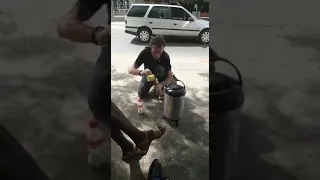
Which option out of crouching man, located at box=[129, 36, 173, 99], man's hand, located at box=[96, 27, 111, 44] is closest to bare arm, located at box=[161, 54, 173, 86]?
crouching man, located at box=[129, 36, 173, 99]

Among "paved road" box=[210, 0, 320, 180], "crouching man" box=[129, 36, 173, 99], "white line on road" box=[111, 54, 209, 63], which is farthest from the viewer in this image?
"crouching man" box=[129, 36, 173, 99]

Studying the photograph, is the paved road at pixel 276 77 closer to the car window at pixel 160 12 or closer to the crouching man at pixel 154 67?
the car window at pixel 160 12

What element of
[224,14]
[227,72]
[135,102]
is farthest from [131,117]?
[224,14]

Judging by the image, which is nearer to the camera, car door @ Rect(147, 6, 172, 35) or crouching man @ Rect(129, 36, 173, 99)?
car door @ Rect(147, 6, 172, 35)

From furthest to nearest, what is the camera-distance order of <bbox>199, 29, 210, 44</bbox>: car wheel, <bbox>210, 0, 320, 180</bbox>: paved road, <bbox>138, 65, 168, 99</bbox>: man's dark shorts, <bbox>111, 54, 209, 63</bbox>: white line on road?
<bbox>138, 65, 168, 99</bbox>: man's dark shorts, <bbox>111, 54, 209, 63</bbox>: white line on road, <bbox>199, 29, 210, 44</bbox>: car wheel, <bbox>210, 0, 320, 180</bbox>: paved road

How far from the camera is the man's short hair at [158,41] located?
5.82ft

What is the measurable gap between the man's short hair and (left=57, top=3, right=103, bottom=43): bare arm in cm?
62

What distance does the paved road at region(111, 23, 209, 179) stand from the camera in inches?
63.3

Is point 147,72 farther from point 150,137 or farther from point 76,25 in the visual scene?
point 76,25

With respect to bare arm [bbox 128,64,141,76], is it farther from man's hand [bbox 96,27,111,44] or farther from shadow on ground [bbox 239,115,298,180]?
shadow on ground [bbox 239,115,298,180]

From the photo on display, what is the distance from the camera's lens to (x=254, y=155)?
49.2 inches

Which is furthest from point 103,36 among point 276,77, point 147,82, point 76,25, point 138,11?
point 147,82

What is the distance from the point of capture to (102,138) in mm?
1260

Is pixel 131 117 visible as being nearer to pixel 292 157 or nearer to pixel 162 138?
pixel 162 138
